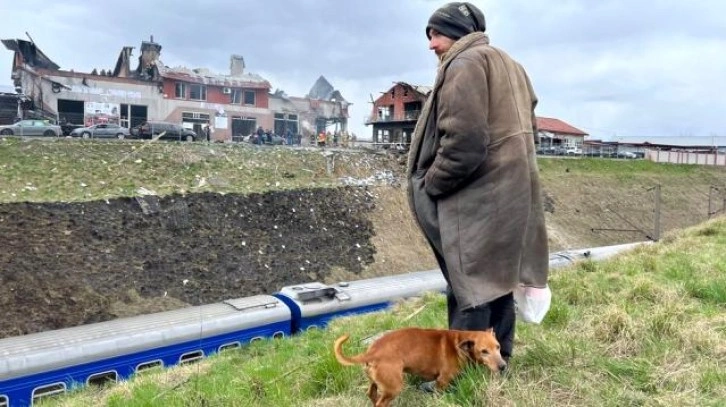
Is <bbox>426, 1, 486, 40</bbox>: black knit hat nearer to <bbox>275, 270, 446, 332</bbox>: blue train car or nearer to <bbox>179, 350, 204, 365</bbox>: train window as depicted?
<bbox>179, 350, 204, 365</bbox>: train window

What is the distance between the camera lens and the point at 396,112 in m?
46.6

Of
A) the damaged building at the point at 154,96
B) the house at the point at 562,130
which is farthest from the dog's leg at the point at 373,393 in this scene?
the house at the point at 562,130

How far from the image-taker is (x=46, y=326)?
10922 millimetres

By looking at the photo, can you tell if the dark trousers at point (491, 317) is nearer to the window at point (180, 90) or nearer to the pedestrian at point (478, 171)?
the pedestrian at point (478, 171)

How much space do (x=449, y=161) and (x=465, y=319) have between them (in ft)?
3.17

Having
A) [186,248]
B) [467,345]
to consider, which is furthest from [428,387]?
[186,248]

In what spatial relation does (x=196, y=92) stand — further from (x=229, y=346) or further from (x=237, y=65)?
(x=229, y=346)

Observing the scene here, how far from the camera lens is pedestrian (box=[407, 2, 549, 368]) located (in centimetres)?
284

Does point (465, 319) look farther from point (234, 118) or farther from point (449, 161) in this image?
point (234, 118)

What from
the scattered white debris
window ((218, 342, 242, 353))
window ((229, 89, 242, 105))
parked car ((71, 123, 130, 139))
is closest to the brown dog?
window ((218, 342, 242, 353))

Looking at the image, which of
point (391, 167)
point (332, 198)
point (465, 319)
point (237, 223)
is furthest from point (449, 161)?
point (391, 167)

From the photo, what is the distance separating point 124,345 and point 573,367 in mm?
5630

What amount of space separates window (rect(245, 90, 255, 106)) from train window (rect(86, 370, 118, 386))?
4187 cm

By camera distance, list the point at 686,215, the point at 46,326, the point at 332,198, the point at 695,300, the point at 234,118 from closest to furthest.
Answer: the point at 695,300 < the point at 46,326 < the point at 332,198 < the point at 686,215 < the point at 234,118
